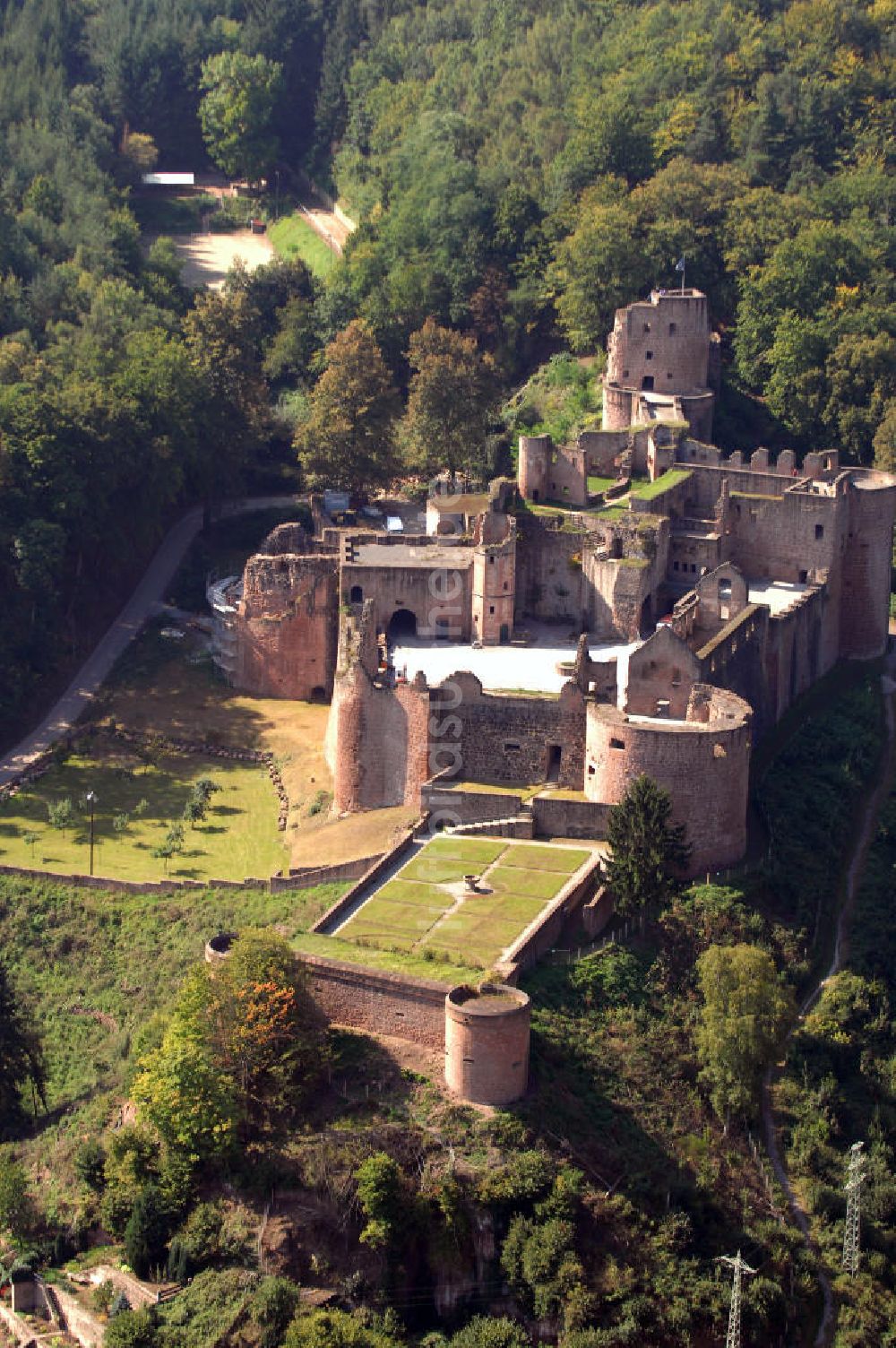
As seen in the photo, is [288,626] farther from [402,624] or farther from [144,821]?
[144,821]

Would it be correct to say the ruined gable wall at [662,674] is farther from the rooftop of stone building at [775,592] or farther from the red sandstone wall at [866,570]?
the red sandstone wall at [866,570]

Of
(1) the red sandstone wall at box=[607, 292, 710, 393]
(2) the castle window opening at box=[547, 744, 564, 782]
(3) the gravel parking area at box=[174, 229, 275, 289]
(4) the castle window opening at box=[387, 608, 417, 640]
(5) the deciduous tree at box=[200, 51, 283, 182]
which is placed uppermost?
(5) the deciduous tree at box=[200, 51, 283, 182]

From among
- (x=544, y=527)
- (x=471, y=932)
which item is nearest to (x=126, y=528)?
(x=544, y=527)

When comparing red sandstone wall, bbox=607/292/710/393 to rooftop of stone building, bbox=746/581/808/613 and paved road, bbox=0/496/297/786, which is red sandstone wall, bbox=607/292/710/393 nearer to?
rooftop of stone building, bbox=746/581/808/613

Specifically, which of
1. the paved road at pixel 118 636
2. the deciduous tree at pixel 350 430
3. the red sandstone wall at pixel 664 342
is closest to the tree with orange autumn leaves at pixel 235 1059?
the paved road at pixel 118 636

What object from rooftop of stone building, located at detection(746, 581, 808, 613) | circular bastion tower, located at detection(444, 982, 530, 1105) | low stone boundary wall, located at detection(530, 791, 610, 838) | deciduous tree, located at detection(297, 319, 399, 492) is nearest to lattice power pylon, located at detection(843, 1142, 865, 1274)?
circular bastion tower, located at detection(444, 982, 530, 1105)

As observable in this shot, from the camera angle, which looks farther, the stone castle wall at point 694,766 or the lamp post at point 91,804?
the lamp post at point 91,804
